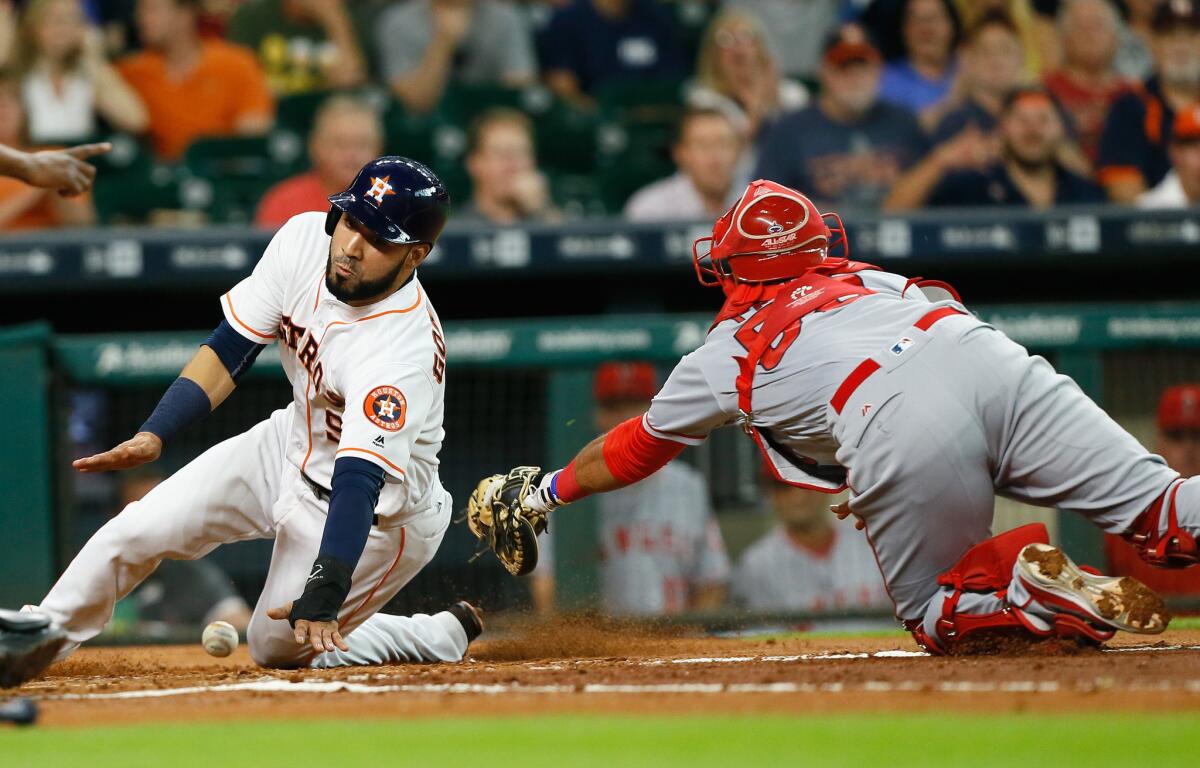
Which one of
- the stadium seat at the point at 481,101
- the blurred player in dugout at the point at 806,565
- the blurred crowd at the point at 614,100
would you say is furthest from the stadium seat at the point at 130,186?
the blurred player in dugout at the point at 806,565

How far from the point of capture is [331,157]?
7.07 m

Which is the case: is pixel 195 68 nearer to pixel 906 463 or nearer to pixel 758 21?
pixel 758 21

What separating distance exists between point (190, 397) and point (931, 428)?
1.96 m

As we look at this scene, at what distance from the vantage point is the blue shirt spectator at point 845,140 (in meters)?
7.54

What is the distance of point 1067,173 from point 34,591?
5.13 meters

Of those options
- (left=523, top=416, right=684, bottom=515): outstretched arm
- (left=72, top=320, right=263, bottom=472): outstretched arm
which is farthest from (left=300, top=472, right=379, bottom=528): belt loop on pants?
(left=523, top=416, right=684, bottom=515): outstretched arm

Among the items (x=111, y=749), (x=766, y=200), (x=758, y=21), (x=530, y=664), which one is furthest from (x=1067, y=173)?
(x=111, y=749)

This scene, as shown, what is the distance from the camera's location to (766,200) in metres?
4.22

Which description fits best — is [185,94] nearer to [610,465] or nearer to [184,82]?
[184,82]

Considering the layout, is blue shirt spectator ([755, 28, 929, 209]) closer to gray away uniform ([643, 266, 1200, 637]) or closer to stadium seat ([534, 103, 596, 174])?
stadium seat ([534, 103, 596, 174])

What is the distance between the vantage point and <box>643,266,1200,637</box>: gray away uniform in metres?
3.92

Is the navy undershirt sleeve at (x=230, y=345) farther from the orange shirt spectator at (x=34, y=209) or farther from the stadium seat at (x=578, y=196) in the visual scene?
the stadium seat at (x=578, y=196)

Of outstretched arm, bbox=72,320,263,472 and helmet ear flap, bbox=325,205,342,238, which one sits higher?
helmet ear flap, bbox=325,205,342,238

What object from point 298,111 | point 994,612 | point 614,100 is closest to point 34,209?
point 298,111
